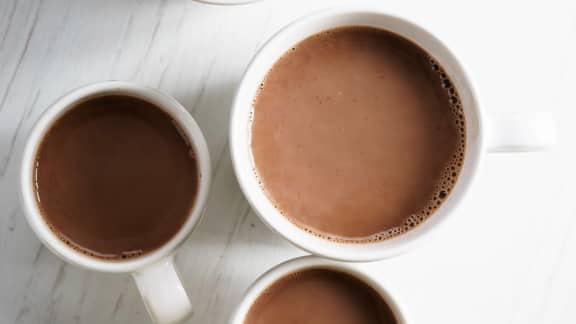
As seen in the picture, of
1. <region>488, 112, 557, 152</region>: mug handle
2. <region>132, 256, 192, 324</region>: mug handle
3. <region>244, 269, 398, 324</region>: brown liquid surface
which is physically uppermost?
<region>488, 112, 557, 152</region>: mug handle

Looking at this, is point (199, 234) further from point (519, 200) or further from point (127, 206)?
point (519, 200)

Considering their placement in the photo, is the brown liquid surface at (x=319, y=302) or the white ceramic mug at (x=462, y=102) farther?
the brown liquid surface at (x=319, y=302)

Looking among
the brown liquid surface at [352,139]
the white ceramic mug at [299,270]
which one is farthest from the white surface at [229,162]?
the brown liquid surface at [352,139]

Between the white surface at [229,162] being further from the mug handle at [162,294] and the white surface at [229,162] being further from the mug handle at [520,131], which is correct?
the mug handle at [520,131]

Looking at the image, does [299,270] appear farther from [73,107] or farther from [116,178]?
[73,107]

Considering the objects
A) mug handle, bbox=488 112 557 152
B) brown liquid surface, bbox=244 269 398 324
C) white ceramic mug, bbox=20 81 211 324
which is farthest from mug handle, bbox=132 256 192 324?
mug handle, bbox=488 112 557 152

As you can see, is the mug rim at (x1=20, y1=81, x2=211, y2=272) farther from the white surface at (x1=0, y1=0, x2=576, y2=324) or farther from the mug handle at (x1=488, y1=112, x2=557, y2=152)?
the mug handle at (x1=488, y1=112, x2=557, y2=152)
